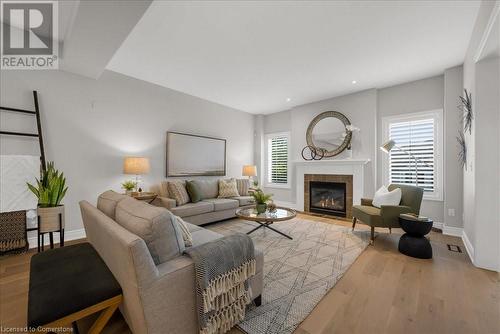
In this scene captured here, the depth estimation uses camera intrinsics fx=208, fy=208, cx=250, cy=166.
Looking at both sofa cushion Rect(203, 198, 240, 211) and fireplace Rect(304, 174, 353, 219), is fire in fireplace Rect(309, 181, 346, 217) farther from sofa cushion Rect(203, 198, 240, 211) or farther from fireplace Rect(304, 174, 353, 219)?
sofa cushion Rect(203, 198, 240, 211)

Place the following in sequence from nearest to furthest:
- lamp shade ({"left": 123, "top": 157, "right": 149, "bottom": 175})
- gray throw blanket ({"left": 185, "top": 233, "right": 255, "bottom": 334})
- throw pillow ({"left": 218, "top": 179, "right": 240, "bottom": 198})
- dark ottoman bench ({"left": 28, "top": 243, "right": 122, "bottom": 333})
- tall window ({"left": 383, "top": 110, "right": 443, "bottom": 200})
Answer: dark ottoman bench ({"left": 28, "top": 243, "right": 122, "bottom": 333}) → gray throw blanket ({"left": 185, "top": 233, "right": 255, "bottom": 334}) → lamp shade ({"left": 123, "top": 157, "right": 149, "bottom": 175}) → tall window ({"left": 383, "top": 110, "right": 443, "bottom": 200}) → throw pillow ({"left": 218, "top": 179, "right": 240, "bottom": 198})

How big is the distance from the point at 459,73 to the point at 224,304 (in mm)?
4839

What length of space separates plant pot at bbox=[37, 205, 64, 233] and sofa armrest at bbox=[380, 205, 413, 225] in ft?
13.6

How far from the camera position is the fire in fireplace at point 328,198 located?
4.73 meters

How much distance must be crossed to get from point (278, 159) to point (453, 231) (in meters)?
3.97

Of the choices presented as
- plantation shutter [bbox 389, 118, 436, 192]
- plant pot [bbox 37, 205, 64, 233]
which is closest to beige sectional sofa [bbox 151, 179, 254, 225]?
plant pot [bbox 37, 205, 64, 233]

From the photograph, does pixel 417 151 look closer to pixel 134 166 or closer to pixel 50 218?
pixel 134 166

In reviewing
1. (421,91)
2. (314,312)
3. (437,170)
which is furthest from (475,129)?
(314,312)

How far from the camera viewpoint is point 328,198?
16.3 feet

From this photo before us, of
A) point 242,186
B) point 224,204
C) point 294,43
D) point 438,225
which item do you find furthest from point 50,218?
point 438,225

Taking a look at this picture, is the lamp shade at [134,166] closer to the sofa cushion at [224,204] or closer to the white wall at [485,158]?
the sofa cushion at [224,204]

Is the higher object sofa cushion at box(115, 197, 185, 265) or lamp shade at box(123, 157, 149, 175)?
lamp shade at box(123, 157, 149, 175)

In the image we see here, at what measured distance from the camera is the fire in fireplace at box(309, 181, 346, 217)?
Result: 4.73 metres

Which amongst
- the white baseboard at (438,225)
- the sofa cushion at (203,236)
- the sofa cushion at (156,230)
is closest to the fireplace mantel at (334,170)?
the white baseboard at (438,225)
